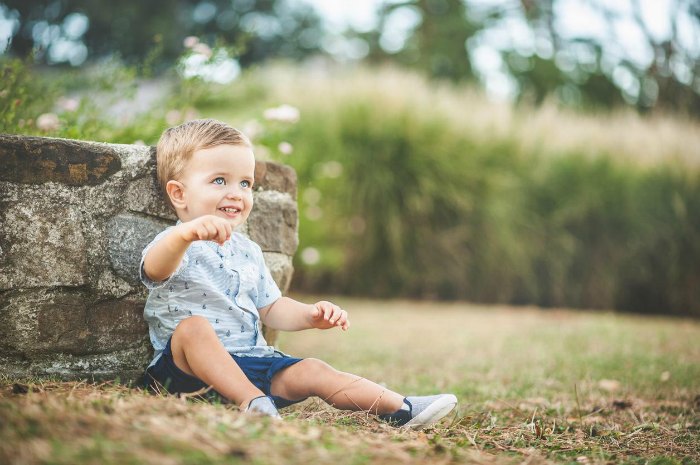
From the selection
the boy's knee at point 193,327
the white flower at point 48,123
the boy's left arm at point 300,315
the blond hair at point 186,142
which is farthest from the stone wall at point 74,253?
the white flower at point 48,123

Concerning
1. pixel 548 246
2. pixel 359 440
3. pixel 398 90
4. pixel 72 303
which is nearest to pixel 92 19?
pixel 398 90

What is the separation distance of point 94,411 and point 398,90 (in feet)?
22.7

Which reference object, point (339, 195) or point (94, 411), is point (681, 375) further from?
point (339, 195)

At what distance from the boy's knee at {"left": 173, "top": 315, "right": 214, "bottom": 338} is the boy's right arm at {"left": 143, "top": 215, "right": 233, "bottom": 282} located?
0.48 feet

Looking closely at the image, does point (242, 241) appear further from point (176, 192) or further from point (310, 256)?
point (310, 256)

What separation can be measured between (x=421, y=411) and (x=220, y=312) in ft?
2.33

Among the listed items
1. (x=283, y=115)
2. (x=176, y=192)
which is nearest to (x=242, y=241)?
(x=176, y=192)

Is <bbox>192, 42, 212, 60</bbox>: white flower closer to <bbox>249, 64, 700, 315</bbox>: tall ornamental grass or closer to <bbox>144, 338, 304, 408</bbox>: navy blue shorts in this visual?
<bbox>144, 338, 304, 408</bbox>: navy blue shorts

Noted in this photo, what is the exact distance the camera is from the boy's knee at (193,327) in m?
1.90

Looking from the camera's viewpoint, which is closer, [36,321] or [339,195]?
[36,321]

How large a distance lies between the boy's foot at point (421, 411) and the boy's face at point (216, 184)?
81 centimetres

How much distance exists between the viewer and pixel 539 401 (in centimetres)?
280

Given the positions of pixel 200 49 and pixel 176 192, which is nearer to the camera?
pixel 176 192

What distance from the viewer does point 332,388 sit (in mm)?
2014
